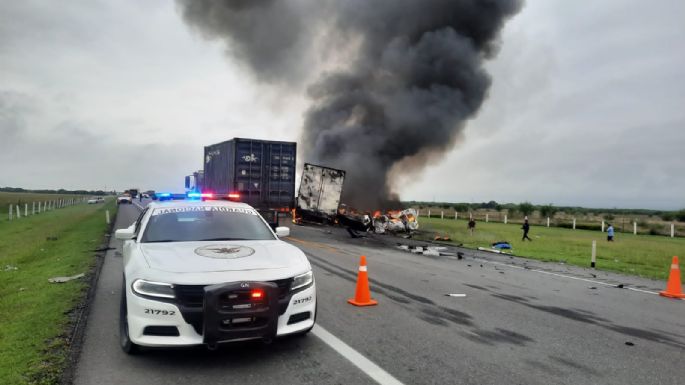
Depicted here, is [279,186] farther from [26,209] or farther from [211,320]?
[26,209]

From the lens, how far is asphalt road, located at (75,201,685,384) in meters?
4.12

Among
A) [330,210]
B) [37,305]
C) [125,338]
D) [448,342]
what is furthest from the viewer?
[330,210]

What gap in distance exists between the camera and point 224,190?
762 inches

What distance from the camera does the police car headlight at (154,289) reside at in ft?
13.2

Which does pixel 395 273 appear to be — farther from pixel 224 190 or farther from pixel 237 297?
pixel 224 190

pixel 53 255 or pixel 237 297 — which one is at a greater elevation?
pixel 237 297

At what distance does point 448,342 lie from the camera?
5090mm

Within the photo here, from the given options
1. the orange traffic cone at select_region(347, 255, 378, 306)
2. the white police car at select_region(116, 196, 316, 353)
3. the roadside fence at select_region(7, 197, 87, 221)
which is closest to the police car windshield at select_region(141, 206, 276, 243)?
the white police car at select_region(116, 196, 316, 353)

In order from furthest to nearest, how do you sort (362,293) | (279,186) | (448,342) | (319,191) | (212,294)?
(319,191), (279,186), (362,293), (448,342), (212,294)

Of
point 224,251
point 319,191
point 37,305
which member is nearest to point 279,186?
point 319,191

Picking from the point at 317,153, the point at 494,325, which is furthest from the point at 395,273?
the point at 317,153

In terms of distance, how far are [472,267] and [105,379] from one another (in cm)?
938

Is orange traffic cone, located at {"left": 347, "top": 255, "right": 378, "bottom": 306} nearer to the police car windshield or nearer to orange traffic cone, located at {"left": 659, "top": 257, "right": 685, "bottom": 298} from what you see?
the police car windshield

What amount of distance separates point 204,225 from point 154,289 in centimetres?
172
